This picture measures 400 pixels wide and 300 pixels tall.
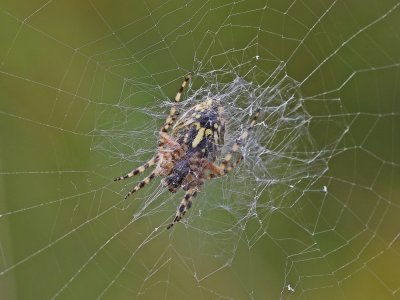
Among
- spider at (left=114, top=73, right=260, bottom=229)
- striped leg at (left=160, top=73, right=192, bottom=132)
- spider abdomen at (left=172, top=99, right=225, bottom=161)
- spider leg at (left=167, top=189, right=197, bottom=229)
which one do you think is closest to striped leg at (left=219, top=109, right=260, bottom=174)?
spider at (left=114, top=73, right=260, bottom=229)

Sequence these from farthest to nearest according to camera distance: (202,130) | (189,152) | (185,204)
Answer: (185,204), (189,152), (202,130)

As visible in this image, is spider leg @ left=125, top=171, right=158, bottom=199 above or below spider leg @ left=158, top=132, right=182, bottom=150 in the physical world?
below

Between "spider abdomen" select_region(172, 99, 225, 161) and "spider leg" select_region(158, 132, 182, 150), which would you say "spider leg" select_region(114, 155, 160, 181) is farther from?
"spider abdomen" select_region(172, 99, 225, 161)

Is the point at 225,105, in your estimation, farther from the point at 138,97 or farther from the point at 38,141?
Result: the point at 38,141

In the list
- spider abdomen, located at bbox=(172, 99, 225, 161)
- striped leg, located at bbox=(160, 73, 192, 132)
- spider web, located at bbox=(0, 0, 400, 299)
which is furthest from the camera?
spider web, located at bbox=(0, 0, 400, 299)

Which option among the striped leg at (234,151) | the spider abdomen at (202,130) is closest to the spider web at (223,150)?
the striped leg at (234,151)

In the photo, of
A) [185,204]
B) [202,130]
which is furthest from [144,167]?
[202,130]

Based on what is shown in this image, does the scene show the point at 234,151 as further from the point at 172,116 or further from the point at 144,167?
the point at 144,167

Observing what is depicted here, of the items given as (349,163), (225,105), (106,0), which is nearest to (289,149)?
(349,163)
